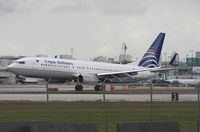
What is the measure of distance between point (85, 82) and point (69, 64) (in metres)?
2.93

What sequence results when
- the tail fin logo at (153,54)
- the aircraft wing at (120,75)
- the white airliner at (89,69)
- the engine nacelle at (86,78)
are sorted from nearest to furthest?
the white airliner at (89,69) < the engine nacelle at (86,78) < the aircraft wing at (120,75) < the tail fin logo at (153,54)

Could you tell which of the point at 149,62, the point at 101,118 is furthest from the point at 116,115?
the point at 149,62

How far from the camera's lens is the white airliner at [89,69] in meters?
62.9

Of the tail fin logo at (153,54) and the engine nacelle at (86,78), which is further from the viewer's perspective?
the tail fin logo at (153,54)

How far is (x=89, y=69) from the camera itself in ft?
222

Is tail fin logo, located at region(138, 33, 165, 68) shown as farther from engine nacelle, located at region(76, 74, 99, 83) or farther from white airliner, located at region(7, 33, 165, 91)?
engine nacelle, located at region(76, 74, 99, 83)

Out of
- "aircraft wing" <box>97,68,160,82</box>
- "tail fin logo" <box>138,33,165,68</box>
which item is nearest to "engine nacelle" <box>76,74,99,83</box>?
"aircraft wing" <box>97,68,160,82</box>

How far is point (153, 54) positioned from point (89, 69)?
1189cm

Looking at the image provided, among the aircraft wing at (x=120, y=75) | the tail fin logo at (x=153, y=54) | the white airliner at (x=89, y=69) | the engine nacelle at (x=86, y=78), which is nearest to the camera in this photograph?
the white airliner at (x=89, y=69)

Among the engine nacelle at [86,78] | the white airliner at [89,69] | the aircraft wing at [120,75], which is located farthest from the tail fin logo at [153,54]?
the engine nacelle at [86,78]

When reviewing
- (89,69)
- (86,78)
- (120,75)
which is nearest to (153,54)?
(120,75)

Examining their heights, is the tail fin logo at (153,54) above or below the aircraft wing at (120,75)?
above

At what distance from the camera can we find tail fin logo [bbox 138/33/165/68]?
7601cm

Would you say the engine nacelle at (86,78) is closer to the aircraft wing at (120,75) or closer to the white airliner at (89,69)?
the white airliner at (89,69)
